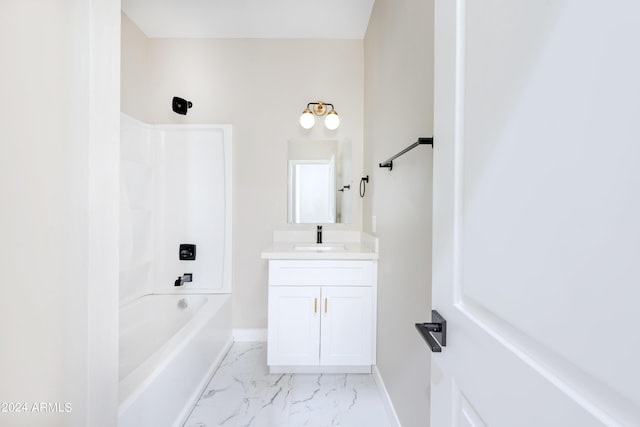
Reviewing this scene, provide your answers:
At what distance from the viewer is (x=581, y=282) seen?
363 mm

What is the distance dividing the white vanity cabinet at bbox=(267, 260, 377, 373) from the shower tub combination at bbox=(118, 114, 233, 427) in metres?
0.56

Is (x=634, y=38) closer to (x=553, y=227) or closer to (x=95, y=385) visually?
(x=553, y=227)

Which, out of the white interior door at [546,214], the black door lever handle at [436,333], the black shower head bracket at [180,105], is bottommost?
the black door lever handle at [436,333]

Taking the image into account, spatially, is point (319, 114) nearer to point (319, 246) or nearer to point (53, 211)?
point (319, 246)

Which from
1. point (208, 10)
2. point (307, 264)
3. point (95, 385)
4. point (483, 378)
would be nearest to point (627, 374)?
point (483, 378)

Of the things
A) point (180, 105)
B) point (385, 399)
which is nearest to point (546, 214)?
point (385, 399)

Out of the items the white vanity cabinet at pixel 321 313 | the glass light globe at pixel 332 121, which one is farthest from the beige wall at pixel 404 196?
the glass light globe at pixel 332 121

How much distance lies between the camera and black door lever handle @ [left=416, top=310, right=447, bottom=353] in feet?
2.34

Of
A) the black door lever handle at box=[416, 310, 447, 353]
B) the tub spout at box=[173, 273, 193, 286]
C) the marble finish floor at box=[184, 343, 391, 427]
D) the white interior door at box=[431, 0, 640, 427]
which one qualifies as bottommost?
the marble finish floor at box=[184, 343, 391, 427]

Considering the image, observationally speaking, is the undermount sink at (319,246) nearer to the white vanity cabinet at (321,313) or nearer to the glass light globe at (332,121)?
the white vanity cabinet at (321,313)

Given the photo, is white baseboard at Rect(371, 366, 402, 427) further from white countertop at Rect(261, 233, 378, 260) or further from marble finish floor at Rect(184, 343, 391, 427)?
white countertop at Rect(261, 233, 378, 260)

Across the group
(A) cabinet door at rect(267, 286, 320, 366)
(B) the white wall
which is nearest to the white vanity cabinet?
(A) cabinet door at rect(267, 286, 320, 366)

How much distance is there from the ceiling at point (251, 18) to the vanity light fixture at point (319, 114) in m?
0.63

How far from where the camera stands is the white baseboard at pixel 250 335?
2.84 metres
